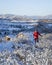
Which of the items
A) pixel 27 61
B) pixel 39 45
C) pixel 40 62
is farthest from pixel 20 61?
pixel 39 45

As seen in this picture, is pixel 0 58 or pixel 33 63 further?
pixel 0 58

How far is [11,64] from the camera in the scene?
10727 millimetres

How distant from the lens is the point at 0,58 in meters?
12.0

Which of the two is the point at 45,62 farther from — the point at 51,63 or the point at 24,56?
the point at 24,56

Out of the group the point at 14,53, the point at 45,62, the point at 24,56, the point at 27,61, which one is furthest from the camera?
the point at 14,53

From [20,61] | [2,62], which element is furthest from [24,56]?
[2,62]

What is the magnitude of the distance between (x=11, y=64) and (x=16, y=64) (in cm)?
21

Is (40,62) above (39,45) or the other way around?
above

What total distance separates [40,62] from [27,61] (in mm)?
906

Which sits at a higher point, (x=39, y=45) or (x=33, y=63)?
(x=33, y=63)

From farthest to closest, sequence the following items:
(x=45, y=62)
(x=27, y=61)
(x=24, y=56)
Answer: (x=24, y=56)
(x=27, y=61)
(x=45, y=62)

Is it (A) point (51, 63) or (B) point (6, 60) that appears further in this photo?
(B) point (6, 60)

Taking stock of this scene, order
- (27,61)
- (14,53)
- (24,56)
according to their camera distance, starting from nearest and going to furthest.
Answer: (27,61) → (24,56) → (14,53)

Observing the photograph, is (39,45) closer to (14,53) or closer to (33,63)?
(14,53)
